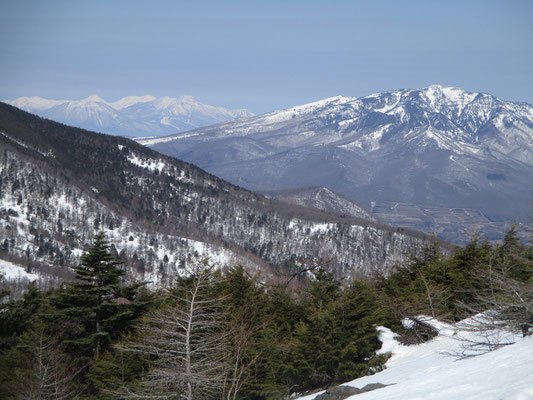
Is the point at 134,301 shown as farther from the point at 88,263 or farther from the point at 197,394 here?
the point at 197,394

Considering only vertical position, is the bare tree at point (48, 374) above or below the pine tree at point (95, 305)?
below

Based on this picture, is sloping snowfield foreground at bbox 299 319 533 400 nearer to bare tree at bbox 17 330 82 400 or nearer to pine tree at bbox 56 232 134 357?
pine tree at bbox 56 232 134 357

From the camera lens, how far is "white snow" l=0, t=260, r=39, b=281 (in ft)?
505

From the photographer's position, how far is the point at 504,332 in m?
18.1

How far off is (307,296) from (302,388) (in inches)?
410

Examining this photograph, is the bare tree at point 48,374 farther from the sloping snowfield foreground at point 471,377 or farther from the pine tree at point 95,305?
the sloping snowfield foreground at point 471,377

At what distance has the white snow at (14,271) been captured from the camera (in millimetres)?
153875

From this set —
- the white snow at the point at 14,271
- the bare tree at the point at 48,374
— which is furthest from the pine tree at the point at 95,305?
the white snow at the point at 14,271

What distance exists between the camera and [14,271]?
158625 millimetres

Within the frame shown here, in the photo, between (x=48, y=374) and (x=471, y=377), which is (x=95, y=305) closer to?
(x=48, y=374)

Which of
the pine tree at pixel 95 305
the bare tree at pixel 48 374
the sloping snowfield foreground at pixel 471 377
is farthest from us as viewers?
the pine tree at pixel 95 305

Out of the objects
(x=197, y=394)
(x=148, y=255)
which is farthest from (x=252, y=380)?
(x=148, y=255)

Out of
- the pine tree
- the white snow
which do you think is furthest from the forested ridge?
the white snow

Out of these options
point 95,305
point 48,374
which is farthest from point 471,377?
point 48,374
